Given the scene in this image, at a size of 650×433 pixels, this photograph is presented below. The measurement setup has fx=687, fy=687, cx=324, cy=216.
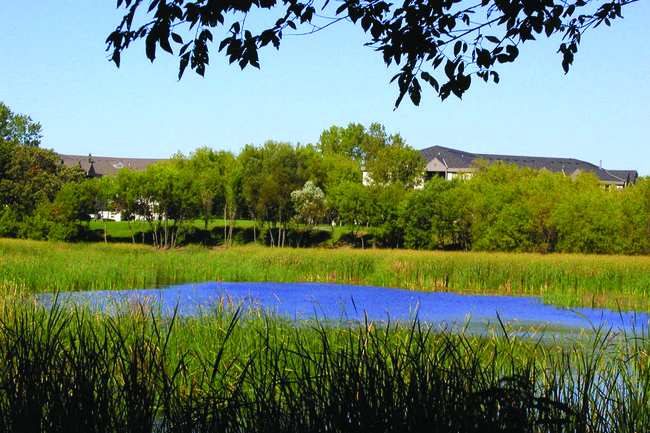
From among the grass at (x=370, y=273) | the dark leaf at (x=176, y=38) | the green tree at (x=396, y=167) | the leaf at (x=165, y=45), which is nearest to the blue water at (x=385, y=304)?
the grass at (x=370, y=273)

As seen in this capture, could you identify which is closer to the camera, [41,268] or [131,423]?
[131,423]

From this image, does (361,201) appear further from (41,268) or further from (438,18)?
(438,18)

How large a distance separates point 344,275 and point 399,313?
362 inches

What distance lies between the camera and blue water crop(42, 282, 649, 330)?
488 inches

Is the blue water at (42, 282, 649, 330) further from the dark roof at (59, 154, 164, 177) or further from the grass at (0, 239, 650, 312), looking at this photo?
the dark roof at (59, 154, 164, 177)

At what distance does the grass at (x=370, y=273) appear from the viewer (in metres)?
17.2

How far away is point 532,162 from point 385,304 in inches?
3012

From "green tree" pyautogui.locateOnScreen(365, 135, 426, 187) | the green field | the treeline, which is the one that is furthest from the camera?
"green tree" pyautogui.locateOnScreen(365, 135, 426, 187)

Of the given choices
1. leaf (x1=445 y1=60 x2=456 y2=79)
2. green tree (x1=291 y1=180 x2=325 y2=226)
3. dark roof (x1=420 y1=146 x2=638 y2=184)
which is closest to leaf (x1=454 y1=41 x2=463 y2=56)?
leaf (x1=445 y1=60 x2=456 y2=79)

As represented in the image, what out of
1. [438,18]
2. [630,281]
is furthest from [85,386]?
[630,281]

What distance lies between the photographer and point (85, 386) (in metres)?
3.53

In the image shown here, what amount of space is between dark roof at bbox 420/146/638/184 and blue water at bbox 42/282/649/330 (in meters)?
65.0

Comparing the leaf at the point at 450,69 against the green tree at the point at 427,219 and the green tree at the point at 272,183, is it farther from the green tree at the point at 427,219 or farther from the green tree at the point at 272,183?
the green tree at the point at 272,183

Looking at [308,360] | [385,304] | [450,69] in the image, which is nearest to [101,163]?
[385,304]
